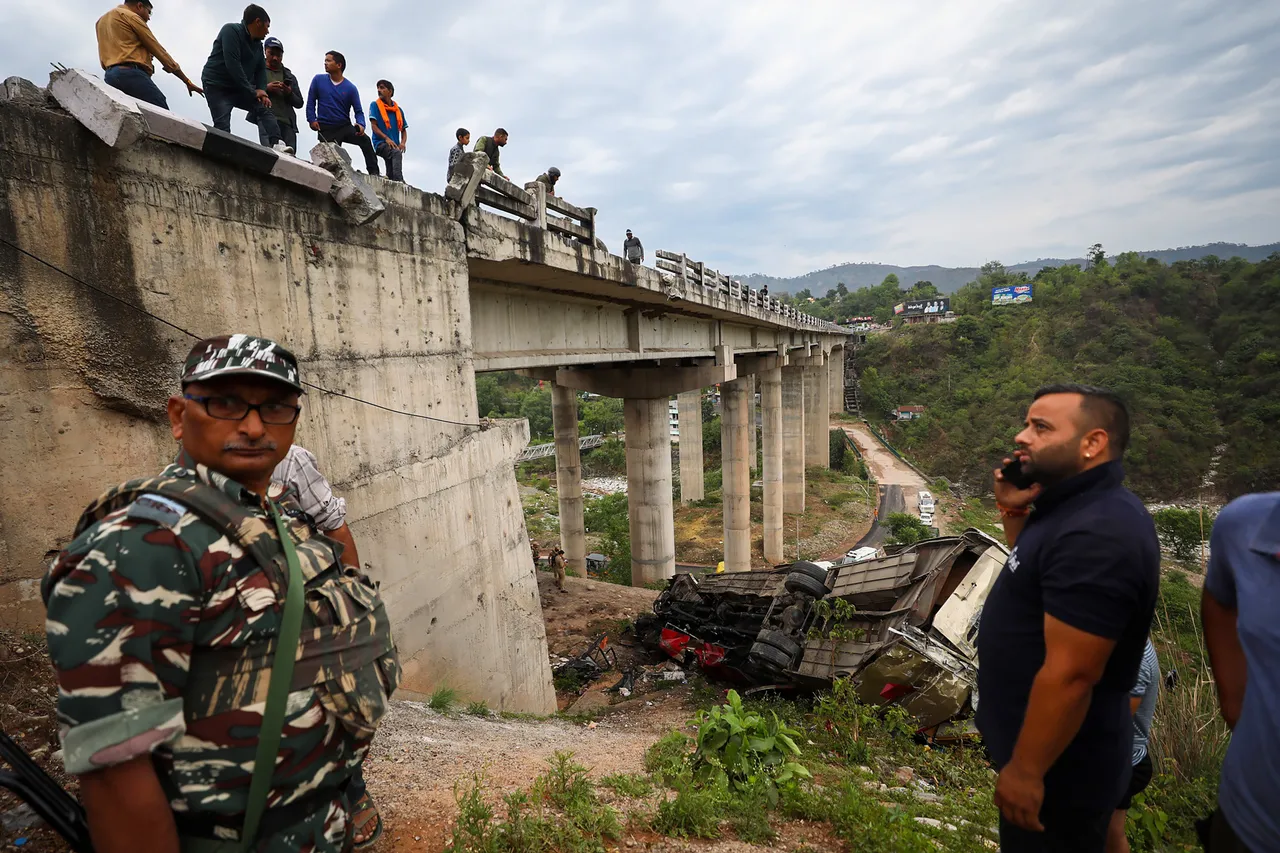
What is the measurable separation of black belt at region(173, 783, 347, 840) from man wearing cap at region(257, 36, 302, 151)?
18.6ft

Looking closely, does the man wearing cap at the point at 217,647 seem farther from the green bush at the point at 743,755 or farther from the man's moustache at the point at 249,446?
the green bush at the point at 743,755

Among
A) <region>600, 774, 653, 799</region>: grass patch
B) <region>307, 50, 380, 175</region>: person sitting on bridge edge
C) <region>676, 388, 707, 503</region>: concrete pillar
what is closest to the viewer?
<region>600, 774, 653, 799</region>: grass patch

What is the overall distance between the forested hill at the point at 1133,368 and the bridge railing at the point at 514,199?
41292 millimetres

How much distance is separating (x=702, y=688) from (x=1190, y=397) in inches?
2163

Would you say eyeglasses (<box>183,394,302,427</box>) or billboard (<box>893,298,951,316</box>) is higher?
billboard (<box>893,298,951,316</box>)

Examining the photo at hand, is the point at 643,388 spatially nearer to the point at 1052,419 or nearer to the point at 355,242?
the point at 355,242

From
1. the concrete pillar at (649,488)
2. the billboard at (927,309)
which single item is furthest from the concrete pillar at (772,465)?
the billboard at (927,309)

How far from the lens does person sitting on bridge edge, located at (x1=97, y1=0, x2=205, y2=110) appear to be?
12.8 ft

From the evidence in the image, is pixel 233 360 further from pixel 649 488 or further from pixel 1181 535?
pixel 1181 535

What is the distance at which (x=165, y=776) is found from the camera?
1.39 m

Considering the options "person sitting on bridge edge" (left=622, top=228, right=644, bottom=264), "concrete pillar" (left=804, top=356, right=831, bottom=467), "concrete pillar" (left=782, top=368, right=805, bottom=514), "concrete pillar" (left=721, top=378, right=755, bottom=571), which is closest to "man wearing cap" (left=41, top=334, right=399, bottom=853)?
"person sitting on bridge edge" (left=622, top=228, right=644, bottom=264)

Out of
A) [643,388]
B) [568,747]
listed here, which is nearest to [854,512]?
[643,388]

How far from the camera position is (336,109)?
550 cm

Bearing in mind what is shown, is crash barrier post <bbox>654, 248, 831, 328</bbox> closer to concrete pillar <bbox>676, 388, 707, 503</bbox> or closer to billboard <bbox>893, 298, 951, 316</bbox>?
concrete pillar <bbox>676, 388, 707, 503</bbox>
